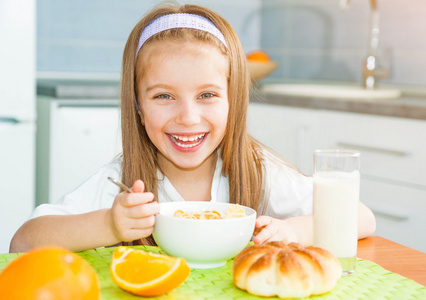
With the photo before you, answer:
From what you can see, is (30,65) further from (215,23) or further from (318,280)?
(318,280)

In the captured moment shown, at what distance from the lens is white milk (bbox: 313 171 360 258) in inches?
33.7

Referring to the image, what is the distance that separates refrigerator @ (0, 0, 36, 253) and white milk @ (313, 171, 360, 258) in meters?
1.77

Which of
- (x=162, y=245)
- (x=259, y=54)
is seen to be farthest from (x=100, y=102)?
(x=162, y=245)

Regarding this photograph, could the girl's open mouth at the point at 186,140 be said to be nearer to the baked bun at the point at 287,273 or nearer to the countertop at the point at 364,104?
the baked bun at the point at 287,273

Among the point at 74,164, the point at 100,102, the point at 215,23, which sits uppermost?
the point at 215,23

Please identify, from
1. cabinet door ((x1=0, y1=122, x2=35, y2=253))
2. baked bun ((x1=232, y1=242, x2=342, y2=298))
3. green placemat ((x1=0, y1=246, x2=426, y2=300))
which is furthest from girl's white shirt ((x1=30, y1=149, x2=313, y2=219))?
cabinet door ((x1=0, y1=122, x2=35, y2=253))

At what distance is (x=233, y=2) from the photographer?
3.53 meters

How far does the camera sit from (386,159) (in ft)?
7.02

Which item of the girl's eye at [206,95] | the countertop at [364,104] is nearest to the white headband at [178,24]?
the girl's eye at [206,95]

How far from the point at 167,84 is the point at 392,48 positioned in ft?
6.13

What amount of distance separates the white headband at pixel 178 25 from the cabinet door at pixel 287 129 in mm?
1148

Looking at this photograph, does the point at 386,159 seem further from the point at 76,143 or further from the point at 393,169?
the point at 76,143

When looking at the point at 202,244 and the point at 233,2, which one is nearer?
the point at 202,244

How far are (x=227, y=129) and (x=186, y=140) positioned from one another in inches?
4.7
